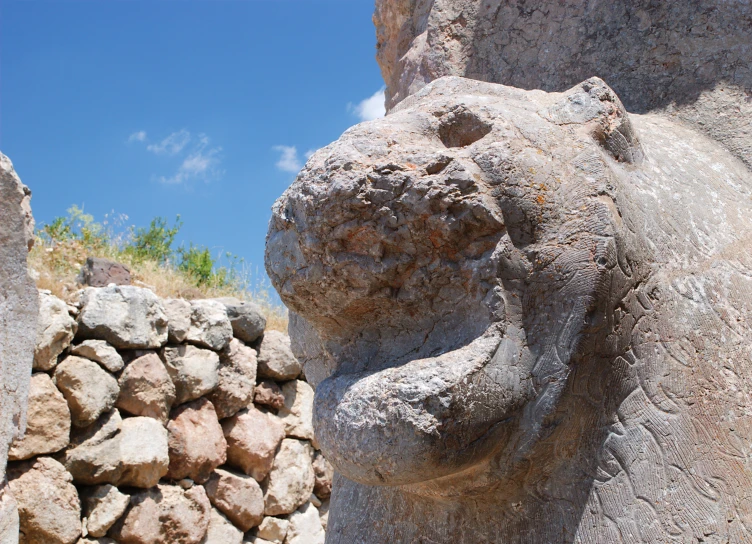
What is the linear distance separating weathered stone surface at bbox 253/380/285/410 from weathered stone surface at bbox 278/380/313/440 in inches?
2.9

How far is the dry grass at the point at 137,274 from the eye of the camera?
534 cm

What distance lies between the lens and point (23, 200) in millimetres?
1964

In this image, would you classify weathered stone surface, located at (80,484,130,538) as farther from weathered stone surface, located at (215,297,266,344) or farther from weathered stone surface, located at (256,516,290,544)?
weathered stone surface, located at (215,297,266,344)

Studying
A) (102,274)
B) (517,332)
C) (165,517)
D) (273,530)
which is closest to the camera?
(517,332)

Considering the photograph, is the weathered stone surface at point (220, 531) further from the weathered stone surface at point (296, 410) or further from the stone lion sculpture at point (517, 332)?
the stone lion sculpture at point (517, 332)

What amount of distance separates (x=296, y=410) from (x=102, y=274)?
1.57 meters

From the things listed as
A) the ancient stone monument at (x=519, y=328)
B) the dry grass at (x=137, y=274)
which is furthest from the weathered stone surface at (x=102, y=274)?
the ancient stone monument at (x=519, y=328)

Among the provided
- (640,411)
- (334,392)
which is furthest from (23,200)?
(640,411)

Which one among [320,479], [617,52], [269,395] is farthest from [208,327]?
[617,52]

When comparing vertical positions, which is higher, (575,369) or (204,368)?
(204,368)

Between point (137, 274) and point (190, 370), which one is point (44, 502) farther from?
point (137, 274)

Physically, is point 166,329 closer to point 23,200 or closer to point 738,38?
point 23,200

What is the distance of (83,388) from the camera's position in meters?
3.78

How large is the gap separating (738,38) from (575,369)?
2.33 feet
